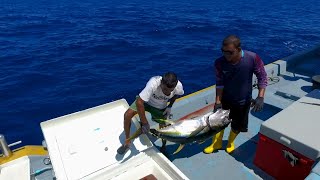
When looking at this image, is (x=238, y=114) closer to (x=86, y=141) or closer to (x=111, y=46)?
(x=86, y=141)

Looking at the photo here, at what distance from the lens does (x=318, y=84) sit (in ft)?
23.2

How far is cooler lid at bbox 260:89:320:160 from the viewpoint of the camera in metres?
4.09

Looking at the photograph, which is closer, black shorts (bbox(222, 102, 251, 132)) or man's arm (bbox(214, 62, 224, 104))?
man's arm (bbox(214, 62, 224, 104))

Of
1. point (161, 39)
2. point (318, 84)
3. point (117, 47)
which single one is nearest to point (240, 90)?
point (318, 84)

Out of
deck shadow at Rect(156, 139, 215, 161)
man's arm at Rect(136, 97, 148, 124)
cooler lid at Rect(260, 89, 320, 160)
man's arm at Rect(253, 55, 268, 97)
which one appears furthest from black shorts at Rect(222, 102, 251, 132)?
man's arm at Rect(136, 97, 148, 124)

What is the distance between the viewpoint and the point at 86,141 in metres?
4.57

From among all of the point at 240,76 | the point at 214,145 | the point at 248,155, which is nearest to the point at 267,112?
the point at 248,155

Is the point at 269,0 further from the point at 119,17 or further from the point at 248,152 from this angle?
the point at 248,152

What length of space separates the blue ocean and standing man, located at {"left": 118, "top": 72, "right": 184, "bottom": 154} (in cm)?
557

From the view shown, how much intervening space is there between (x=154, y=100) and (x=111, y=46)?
13.8 m

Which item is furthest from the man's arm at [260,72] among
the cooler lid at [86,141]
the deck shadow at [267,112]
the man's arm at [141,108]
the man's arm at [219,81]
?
the deck shadow at [267,112]

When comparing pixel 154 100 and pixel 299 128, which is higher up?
pixel 154 100

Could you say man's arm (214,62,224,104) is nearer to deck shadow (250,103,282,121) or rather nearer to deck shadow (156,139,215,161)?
deck shadow (156,139,215,161)

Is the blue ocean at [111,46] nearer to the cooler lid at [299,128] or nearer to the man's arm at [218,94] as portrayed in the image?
the man's arm at [218,94]
